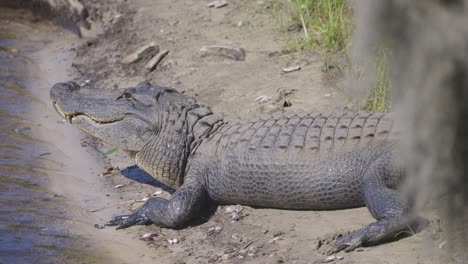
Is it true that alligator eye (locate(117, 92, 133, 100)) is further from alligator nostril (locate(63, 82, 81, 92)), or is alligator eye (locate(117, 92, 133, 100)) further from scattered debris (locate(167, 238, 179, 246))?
scattered debris (locate(167, 238, 179, 246))

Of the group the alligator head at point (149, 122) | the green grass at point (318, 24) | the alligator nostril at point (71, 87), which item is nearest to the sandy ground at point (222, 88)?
the green grass at point (318, 24)

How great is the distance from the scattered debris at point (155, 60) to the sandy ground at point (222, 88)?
58 mm

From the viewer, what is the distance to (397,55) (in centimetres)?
248

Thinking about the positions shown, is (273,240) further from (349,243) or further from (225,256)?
(349,243)

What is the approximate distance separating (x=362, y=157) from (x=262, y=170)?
0.71m

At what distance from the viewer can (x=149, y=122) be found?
642cm

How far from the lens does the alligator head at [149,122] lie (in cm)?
627

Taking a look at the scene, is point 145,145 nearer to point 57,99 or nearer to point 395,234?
point 57,99

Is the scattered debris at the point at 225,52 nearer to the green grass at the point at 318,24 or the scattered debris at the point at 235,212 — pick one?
the green grass at the point at 318,24

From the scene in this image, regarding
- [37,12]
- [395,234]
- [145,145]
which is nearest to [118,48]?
[37,12]

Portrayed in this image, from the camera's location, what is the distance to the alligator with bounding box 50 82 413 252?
5.16m

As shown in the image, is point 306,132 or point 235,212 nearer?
point 306,132

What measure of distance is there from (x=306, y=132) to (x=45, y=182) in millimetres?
2395

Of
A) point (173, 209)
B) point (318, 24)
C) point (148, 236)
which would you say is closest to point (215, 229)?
point (173, 209)
